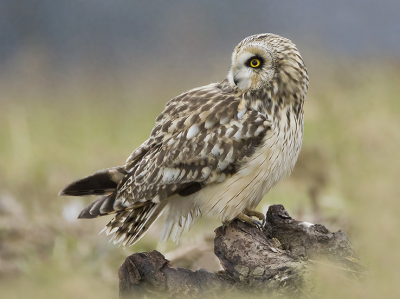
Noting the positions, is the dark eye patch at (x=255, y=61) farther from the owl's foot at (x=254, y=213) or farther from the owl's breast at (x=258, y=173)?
the owl's foot at (x=254, y=213)

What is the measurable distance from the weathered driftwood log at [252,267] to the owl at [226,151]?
20cm

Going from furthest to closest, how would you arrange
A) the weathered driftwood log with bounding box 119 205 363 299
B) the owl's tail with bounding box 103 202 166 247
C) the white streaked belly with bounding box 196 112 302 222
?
the owl's tail with bounding box 103 202 166 247 < the white streaked belly with bounding box 196 112 302 222 < the weathered driftwood log with bounding box 119 205 363 299

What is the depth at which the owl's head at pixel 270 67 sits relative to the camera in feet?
5.75

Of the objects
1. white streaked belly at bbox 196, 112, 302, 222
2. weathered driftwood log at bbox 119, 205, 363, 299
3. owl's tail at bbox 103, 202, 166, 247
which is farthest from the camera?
owl's tail at bbox 103, 202, 166, 247

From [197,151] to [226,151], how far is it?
12 centimetres

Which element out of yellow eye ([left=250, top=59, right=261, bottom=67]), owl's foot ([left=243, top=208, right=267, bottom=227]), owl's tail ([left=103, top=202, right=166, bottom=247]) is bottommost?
owl's tail ([left=103, top=202, right=166, bottom=247])

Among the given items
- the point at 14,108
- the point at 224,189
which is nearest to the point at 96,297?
the point at 224,189

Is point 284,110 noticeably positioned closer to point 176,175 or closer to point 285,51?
point 285,51

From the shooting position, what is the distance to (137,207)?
1855 mm

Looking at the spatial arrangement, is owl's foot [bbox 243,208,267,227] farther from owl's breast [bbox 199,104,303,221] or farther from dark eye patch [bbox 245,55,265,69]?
dark eye patch [bbox 245,55,265,69]

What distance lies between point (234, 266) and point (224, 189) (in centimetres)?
34

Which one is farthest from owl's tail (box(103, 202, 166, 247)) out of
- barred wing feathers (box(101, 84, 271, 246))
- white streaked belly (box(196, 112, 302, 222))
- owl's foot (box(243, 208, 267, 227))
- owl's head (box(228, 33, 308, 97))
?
owl's head (box(228, 33, 308, 97))

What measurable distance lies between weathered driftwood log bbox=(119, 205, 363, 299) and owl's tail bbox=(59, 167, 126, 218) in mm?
303

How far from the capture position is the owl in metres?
1.73
